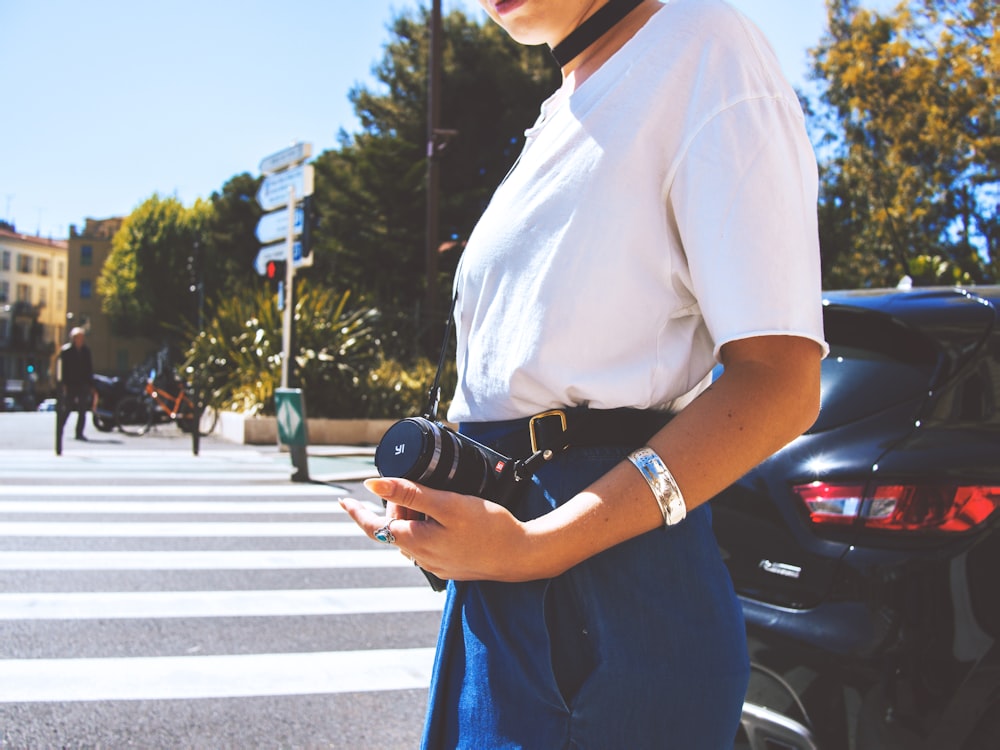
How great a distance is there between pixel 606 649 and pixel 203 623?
4.22m

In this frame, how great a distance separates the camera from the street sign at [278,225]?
537 inches

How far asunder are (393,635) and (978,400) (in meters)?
3.10

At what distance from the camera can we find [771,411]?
952mm

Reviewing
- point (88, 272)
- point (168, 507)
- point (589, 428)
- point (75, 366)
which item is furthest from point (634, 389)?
point (88, 272)

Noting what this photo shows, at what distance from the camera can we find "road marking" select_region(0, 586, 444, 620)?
16.1ft

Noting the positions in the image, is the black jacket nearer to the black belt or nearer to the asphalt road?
the asphalt road

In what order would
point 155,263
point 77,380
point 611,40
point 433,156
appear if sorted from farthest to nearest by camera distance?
1. point 155,263
2. point 433,156
3. point 77,380
4. point 611,40

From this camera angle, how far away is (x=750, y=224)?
94cm

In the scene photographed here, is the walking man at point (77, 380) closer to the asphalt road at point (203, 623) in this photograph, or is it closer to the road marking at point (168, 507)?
the asphalt road at point (203, 623)

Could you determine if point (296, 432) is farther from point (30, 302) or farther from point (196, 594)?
point (30, 302)

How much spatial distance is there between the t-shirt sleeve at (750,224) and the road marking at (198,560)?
541cm

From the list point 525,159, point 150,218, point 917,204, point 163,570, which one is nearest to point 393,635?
point 163,570

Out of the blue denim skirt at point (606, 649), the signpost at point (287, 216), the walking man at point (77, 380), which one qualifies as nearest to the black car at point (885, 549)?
the blue denim skirt at point (606, 649)

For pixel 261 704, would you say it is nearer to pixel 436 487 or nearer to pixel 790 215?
pixel 436 487
